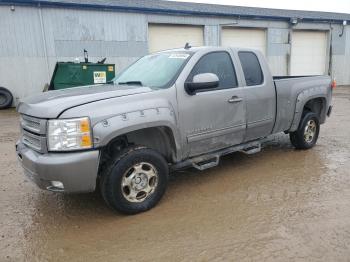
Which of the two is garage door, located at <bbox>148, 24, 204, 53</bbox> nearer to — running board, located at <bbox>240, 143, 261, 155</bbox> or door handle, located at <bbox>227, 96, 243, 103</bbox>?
running board, located at <bbox>240, 143, 261, 155</bbox>

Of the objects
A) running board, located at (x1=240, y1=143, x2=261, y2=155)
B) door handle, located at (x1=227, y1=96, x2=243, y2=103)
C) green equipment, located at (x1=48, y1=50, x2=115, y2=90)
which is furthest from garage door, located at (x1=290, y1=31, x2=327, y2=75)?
door handle, located at (x1=227, y1=96, x2=243, y2=103)

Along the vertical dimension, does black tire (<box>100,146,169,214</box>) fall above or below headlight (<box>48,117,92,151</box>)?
below

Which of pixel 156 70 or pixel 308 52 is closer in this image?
pixel 156 70

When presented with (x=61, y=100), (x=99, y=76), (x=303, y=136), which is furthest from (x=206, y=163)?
(x=99, y=76)

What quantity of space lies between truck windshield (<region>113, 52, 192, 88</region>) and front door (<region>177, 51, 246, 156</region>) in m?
0.21

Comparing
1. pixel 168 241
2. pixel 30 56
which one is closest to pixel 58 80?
pixel 30 56

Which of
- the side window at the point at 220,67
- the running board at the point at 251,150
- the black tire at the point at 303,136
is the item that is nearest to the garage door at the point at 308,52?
the black tire at the point at 303,136

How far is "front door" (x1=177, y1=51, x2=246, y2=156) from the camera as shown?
4012 millimetres

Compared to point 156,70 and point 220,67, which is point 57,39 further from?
point 220,67

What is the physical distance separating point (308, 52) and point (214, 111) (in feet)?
69.1

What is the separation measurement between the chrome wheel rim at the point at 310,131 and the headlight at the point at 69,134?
4.30 meters

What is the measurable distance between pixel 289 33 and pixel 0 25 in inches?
669

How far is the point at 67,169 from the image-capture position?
312 centimetres

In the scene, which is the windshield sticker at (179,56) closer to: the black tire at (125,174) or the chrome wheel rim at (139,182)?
the black tire at (125,174)
